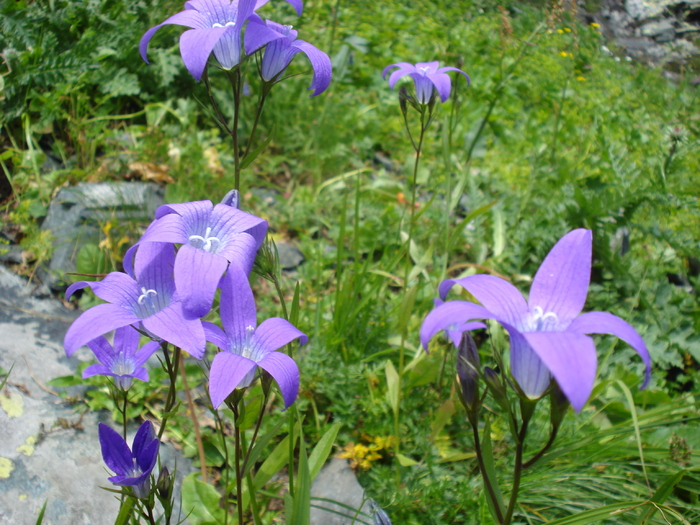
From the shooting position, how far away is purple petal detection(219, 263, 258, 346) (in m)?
1.17

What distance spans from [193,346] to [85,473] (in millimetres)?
1321

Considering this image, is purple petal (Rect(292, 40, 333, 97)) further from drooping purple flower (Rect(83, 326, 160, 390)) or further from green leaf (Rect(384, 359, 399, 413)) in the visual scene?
green leaf (Rect(384, 359, 399, 413))

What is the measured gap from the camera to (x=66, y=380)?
2.16m

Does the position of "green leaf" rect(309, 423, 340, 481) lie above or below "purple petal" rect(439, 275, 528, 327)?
below

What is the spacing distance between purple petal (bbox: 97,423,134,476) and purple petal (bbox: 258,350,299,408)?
0.44 metres

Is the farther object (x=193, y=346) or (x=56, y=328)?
(x=56, y=328)

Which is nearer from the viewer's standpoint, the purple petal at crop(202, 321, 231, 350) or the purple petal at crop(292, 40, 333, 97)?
the purple petal at crop(202, 321, 231, 350)

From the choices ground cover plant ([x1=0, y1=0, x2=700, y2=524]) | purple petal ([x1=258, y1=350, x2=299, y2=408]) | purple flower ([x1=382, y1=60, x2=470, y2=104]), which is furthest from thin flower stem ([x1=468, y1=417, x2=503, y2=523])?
purple flower ([x1=382, y1=60, x2=470, y2=104])

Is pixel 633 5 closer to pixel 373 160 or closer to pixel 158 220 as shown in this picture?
pixel 373 160

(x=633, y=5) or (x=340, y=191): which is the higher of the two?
(x=633, y=5)

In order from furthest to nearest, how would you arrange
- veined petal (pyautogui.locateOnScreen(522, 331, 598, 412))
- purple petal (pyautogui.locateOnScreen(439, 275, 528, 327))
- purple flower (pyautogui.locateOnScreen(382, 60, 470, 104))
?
purple flower (pyautogui.locateOnScreen(382, 60, 470, 104)), purple petal (pyautogui.locateOnScreen(439, 275, 528, 327)), veined petal (pyautogui.locateOnScreen(522, 331, 598, 412))

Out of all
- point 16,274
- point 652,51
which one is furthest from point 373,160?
point 652,51

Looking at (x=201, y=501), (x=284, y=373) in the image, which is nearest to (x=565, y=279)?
(x=284, y=373)

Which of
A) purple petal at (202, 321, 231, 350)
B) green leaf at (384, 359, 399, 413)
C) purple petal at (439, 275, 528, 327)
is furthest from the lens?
green leaf at (384, 359, 399, 413)
